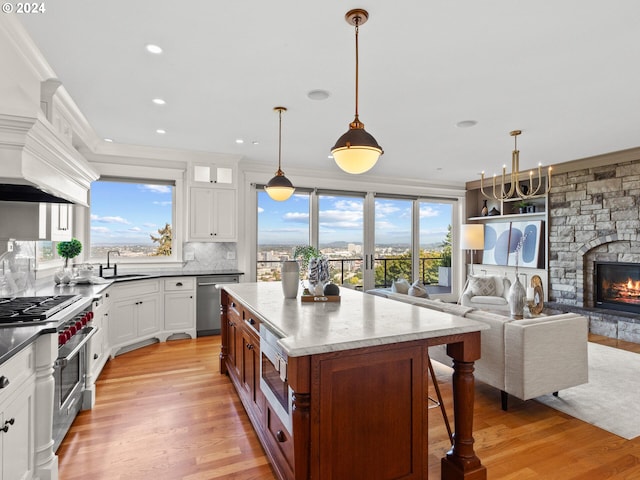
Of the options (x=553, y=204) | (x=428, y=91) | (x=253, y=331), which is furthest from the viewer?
(x=553, y=204)

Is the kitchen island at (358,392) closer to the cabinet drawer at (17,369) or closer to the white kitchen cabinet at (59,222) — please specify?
the cabinet drawer at (17,369)

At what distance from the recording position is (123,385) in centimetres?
334

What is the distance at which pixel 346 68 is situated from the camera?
2703mm

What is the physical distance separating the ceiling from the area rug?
2697 mm

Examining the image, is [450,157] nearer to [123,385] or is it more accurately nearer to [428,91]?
[428,91]

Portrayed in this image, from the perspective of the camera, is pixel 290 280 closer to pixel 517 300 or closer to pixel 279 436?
pixel 279 436

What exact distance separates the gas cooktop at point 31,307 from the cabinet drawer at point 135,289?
1.45m

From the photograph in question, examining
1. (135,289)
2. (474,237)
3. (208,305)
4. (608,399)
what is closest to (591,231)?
(474,237)

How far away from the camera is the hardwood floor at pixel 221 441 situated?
2096mm

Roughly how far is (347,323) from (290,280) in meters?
0.90

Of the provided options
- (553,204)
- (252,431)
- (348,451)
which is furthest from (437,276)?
(348,451)

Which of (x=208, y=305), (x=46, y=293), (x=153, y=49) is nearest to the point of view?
(x=153, y=49)

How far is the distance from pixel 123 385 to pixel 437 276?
21.2 feet

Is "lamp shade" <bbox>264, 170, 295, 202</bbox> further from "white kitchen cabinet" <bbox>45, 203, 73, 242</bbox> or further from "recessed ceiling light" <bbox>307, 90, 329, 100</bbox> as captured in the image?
"white kitchen cabinet" <bbox>45, 203, 73, 242</bbox>
